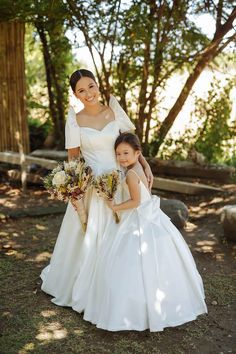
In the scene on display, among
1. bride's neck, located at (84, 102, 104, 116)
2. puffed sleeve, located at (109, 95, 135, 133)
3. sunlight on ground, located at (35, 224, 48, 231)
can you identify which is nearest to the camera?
bride's neck, located at (84, 102, 104, 116)

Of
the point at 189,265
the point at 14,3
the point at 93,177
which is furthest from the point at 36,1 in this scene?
the point at 189,265

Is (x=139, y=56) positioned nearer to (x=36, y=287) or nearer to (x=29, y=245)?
(x=29, y=245)

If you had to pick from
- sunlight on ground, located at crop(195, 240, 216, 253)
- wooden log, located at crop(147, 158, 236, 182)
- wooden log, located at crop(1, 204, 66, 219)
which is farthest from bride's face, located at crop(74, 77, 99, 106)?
wooden log, located at crop(147, 158, 236, 182)

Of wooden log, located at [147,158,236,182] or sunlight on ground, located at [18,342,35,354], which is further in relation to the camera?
wooden log, located at [147,158,236,182]

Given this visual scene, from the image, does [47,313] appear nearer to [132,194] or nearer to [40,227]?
[132,194]

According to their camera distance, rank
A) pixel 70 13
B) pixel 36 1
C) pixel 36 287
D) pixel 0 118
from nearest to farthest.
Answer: pixel 36 287 < pixel 36 1 < pixel 70 13 < pixel 0 118

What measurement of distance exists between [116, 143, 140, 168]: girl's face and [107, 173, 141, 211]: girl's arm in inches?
4.2

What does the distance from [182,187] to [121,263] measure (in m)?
3.54

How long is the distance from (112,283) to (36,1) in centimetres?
447

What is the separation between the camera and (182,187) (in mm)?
7039

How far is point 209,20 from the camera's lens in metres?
7.33

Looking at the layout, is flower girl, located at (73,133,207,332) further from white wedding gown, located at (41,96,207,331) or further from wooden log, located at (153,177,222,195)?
wooden log, located at (153,177,222,195)

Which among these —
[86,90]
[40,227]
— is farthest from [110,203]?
[40,227]

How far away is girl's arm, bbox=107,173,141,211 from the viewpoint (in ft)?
12.2
